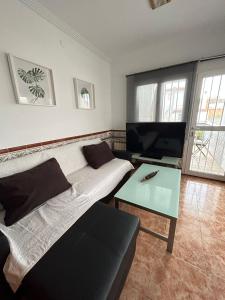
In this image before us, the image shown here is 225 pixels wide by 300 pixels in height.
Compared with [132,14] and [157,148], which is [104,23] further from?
[157,148]

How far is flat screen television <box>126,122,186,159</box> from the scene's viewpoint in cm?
230

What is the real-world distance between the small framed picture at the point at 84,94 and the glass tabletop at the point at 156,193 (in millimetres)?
1475

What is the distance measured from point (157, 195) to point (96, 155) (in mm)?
1071

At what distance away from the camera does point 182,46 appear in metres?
2.24

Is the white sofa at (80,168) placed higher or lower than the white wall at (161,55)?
lower

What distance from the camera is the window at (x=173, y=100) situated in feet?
7.70

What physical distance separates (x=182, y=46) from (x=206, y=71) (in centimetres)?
57

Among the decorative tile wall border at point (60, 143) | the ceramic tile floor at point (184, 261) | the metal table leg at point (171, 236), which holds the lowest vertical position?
the ceramic tile floor at point (184, 261)

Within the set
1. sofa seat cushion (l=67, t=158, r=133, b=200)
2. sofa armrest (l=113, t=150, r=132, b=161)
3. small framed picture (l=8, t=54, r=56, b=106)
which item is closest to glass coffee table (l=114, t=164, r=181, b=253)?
sofa seat cushion (l=67, t=158, r=133, b=200)

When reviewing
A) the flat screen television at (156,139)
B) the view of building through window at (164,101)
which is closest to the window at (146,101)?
the view of building through window at (164,101)

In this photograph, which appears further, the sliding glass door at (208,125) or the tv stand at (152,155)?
the tv stand at (152,155)

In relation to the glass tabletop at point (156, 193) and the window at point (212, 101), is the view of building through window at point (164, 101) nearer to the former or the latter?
the window at point (212, 101)

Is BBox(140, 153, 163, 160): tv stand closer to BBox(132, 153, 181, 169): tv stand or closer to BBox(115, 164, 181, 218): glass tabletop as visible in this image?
BBox(132, 153, 181, 169): tv stand

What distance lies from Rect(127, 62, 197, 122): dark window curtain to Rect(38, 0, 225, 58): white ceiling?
0.49 meters
